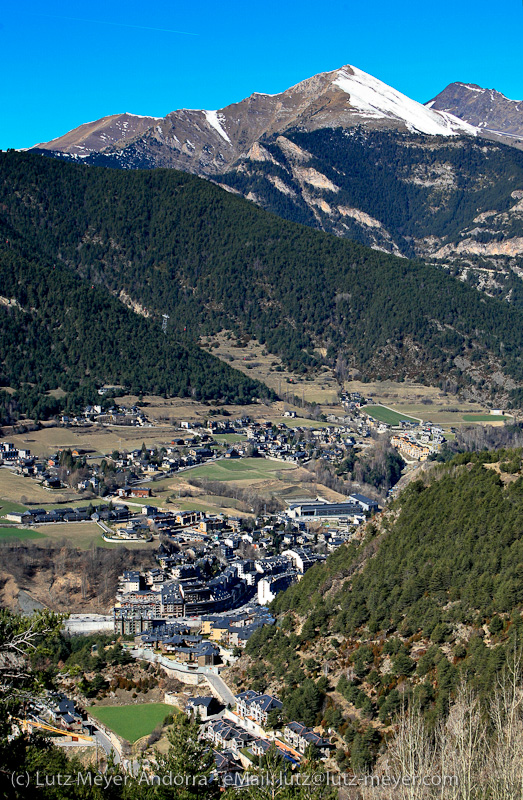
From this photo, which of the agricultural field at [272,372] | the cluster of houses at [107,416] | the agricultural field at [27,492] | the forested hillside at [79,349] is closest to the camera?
the agricultural field at [27,492]

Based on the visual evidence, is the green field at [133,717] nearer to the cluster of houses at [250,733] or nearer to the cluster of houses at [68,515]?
the cluster of houses at [250,733]

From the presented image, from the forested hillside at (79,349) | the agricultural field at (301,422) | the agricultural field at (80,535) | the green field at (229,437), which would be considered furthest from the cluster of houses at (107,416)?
the agricultural field at (80,535)

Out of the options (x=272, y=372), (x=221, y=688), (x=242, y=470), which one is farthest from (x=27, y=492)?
(x=272, y=372)

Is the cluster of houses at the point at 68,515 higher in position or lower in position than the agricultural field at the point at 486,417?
lower

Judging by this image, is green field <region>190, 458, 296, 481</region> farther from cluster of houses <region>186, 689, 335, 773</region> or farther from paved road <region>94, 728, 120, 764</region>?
paved road <region>94, 728, 120, 764</region>

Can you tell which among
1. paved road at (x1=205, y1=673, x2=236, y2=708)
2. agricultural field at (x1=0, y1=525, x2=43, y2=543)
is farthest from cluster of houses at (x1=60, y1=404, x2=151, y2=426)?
paved road at (x1=205, y1=673, x2=236, y2=708)

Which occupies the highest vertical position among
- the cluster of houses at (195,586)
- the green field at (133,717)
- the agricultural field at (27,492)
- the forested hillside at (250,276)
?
the forested hillside at (250,276)
